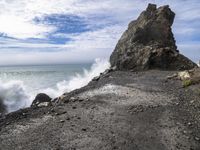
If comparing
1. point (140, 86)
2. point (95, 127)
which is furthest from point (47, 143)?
point (140, 86)

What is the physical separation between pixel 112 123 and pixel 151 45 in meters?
15.9

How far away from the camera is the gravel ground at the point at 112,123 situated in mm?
8164

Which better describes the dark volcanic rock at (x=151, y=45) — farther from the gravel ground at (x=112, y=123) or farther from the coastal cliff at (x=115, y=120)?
the gravel ground at (x=112, y=123)

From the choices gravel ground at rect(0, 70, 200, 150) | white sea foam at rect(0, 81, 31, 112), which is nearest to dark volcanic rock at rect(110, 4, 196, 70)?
white sea foam at rect(0, 81, 31, 112)

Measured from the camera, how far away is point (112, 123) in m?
9.59

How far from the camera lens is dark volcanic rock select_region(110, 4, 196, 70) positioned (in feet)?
72.1

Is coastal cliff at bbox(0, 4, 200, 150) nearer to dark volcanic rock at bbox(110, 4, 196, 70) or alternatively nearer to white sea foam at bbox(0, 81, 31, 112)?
dark volcanic rock at bbox(110, 4, 196, 70)

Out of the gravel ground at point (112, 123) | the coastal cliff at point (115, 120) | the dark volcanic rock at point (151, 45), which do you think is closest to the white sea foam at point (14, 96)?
the dark volcanic rock at point (151, 45)

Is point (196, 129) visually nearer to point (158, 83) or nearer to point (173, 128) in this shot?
point (173, 128)

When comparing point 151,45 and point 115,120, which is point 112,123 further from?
point 151,45

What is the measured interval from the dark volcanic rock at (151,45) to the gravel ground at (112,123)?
8.55 meters

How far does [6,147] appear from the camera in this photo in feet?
26.9

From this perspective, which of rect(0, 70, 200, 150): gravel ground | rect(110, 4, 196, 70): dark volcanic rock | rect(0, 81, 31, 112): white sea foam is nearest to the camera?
rect(0, 70, 200, 150): gravel ground

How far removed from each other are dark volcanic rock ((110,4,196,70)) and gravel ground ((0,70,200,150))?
8.55 metres
